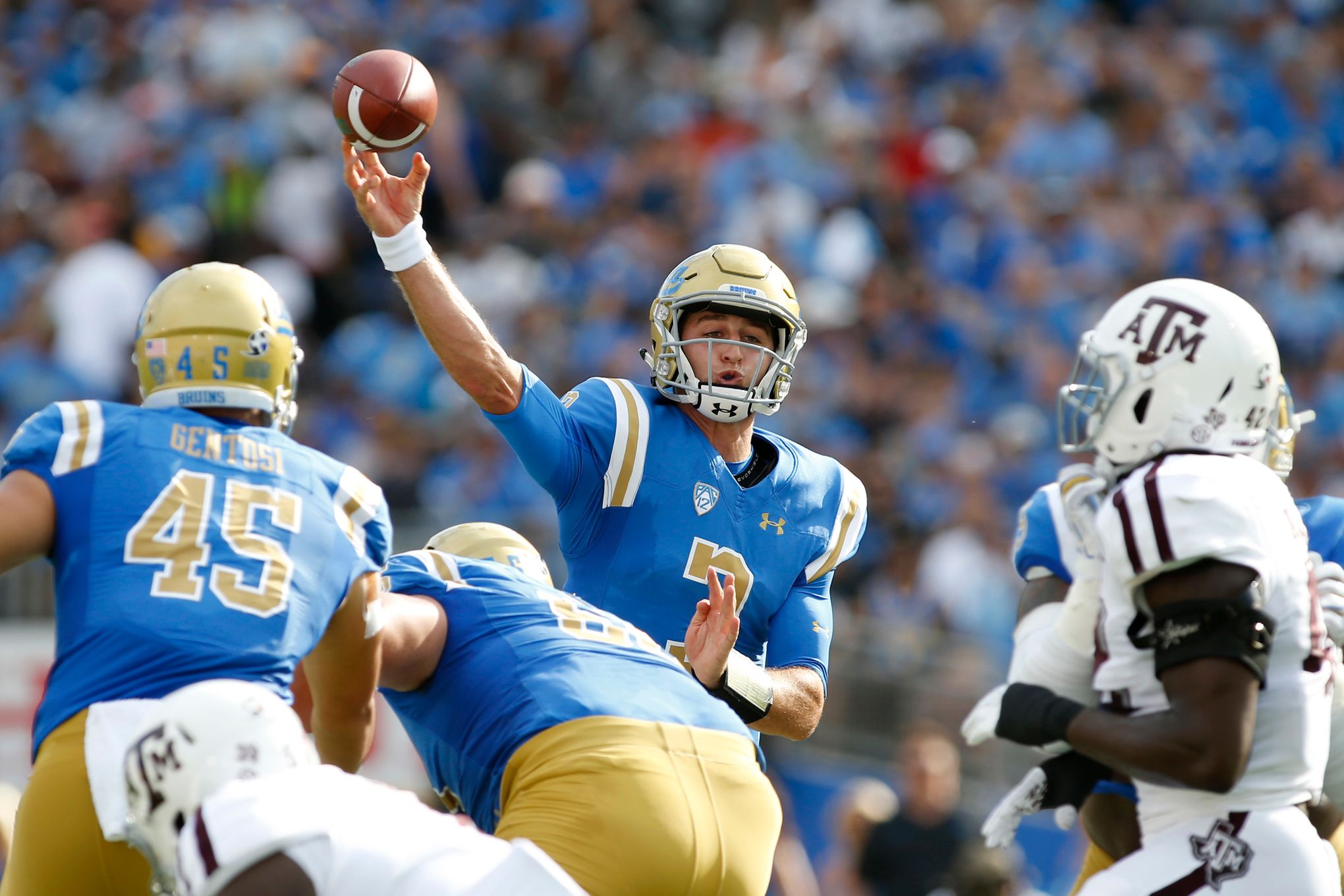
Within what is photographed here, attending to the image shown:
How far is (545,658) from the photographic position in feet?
13.6

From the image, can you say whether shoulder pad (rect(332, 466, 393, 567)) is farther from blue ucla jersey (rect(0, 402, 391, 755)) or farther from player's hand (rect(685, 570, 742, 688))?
player's hand (rect(685, 570, 742, 688))

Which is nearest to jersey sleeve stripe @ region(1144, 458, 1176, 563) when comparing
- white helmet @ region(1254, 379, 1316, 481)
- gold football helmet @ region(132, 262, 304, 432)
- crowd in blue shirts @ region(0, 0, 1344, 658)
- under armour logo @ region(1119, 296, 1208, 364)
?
under armour logo @ region(1119, 296, 1208, 364)

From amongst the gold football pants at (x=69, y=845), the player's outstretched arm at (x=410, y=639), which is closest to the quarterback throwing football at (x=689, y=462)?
the player's outstretched arm at (x=410, y=639)

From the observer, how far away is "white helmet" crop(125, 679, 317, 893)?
3346 millimetres

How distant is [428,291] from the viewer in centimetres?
480

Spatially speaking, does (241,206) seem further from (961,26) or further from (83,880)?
(83,880)

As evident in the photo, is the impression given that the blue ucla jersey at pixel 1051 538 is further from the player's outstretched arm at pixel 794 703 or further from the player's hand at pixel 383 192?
the player's hand at pixel 383 192

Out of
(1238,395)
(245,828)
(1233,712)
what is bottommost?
(245,828)

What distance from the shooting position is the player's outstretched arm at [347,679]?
409cm

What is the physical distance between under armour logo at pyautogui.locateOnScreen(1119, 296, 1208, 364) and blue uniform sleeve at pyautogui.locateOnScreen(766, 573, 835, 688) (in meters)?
1.61

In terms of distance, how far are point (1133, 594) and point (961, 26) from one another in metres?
12.2

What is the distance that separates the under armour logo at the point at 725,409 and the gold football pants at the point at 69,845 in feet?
6.97

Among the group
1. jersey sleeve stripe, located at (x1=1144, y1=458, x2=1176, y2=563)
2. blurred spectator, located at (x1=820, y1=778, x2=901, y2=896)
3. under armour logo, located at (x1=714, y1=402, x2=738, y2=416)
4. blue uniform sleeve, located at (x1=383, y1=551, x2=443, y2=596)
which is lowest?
blurred spectator, located at (x1=820, y1=778, x2=901, y2=896)

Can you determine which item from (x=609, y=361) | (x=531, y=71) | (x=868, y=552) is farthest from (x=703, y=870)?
(x=531, y=71)
